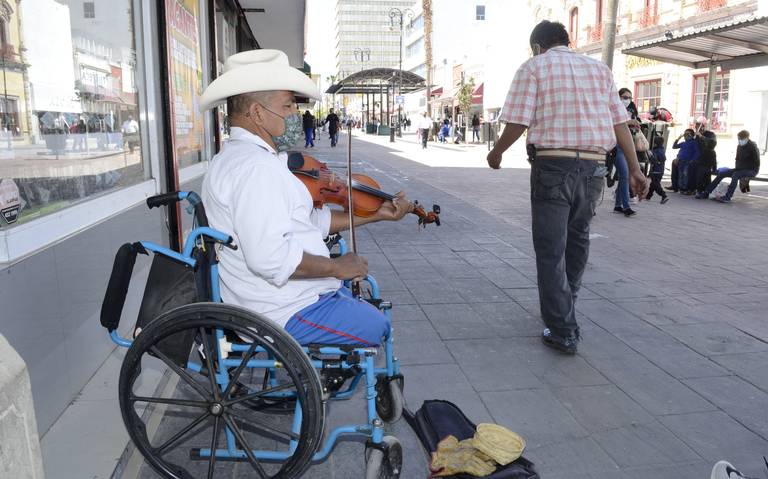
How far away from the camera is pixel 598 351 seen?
4.09 metres

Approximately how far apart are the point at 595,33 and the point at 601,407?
3134 cm

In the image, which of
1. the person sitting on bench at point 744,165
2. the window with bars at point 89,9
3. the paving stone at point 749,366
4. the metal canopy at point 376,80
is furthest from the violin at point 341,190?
the metal canopy at point 376,80

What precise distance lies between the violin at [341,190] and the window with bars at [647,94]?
26263 millimetres

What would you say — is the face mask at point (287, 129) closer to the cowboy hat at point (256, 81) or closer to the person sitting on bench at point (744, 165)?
the cowboy hat at point (256, 81)

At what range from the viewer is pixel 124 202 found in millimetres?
3939

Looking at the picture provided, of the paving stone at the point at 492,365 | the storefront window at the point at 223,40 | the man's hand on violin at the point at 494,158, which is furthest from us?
the storefront window at the point at 223,40

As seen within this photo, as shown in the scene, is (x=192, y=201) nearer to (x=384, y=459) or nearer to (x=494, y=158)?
(x=384, y=459)

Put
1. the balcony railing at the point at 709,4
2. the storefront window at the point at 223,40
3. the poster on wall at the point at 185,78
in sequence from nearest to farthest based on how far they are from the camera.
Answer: the poster on wall at the point at 185,78
the storefront window at the point at 223,40
the balcony railing at the point at 709,4

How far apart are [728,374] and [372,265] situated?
3.46 m

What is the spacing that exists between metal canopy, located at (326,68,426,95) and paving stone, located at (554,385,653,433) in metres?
33.4

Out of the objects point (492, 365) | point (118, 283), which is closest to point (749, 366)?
point (492, 365)

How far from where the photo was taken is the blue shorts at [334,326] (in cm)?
239

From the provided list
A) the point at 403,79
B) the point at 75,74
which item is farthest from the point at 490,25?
the point at 75,74

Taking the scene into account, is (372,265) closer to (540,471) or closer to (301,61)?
(540,471)
